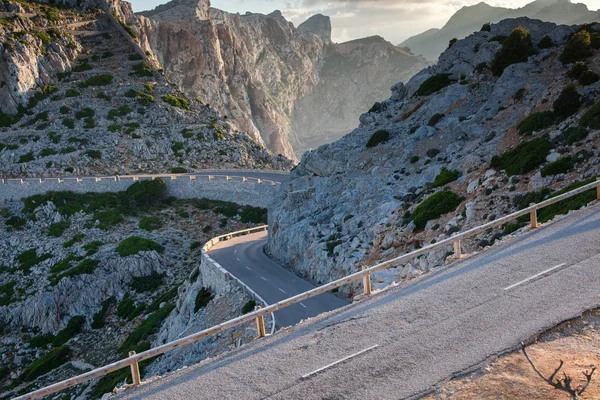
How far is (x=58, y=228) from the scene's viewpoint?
5556cm

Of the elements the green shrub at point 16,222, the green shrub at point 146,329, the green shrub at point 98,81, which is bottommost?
the green shrub at point 146,329

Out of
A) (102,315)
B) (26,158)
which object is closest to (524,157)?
(102,315)

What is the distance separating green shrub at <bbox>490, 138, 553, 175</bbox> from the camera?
24719 mm

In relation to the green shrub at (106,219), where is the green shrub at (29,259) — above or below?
below

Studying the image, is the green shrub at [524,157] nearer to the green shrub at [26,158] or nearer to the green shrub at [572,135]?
the green shrub at [572,135]

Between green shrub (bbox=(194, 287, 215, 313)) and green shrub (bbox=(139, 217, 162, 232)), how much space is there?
2246 cm

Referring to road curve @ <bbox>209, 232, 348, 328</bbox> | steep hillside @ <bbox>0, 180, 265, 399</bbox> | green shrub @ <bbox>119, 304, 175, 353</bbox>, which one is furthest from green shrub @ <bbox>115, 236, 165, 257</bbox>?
green shrub @ <bbox>119, 304, 175, 353</bbox>

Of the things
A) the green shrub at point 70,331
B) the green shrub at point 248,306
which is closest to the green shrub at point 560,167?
the green shrub at point 248,306

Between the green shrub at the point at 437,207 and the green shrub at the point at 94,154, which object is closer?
the green shrub at the point at 437,207

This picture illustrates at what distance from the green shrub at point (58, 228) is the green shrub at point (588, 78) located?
159 ft

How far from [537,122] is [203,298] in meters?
21.7

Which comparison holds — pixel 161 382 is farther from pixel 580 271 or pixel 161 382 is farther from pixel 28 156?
pixel 28 156

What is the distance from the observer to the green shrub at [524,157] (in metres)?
24.7

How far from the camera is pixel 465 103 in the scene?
124 ft
